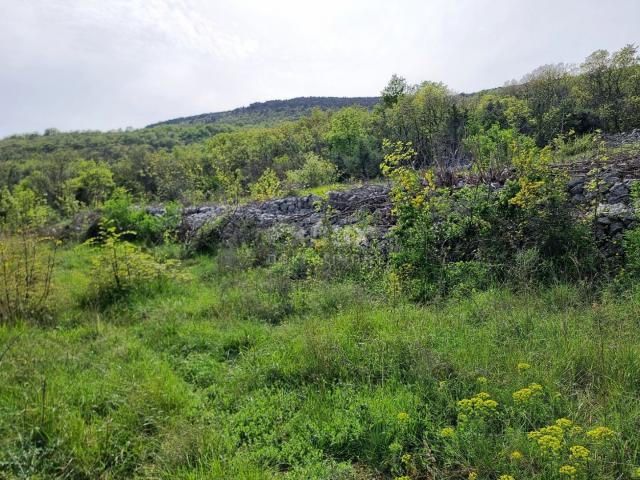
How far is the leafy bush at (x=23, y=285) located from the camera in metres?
5.11

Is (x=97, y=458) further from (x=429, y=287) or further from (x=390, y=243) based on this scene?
(x=390, y=243)

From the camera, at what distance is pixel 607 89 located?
1109 inches

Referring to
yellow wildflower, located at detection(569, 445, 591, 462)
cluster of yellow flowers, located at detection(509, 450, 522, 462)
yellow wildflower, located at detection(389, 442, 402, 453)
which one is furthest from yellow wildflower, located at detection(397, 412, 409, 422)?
yellow wildflower, located at detection(569, 445, 591, 462)

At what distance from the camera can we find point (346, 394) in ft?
9.78

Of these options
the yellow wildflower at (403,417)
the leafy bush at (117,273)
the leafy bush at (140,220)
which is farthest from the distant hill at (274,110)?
the yellow wildflower at (403,417)

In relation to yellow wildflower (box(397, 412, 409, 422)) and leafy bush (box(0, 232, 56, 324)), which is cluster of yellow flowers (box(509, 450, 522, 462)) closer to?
yellow wildflower (box(397, 412, 409, 422))

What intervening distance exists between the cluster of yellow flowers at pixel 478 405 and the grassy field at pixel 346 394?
1cm

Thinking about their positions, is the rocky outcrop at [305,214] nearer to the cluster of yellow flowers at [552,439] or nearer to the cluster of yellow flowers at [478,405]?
the cluster of yellow flowers at [478,405]

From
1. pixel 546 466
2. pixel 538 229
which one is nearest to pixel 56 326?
pixel 546 466

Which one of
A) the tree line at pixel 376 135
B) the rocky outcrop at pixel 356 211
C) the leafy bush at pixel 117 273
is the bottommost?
the leafy bush at pixel 117 273

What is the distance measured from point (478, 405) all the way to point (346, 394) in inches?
40.4

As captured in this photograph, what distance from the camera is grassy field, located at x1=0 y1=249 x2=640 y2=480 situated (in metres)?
2.31

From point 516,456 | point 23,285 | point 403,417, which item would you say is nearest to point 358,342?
point 403,417

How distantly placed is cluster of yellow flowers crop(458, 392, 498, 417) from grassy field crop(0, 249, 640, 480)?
0.04 feet
